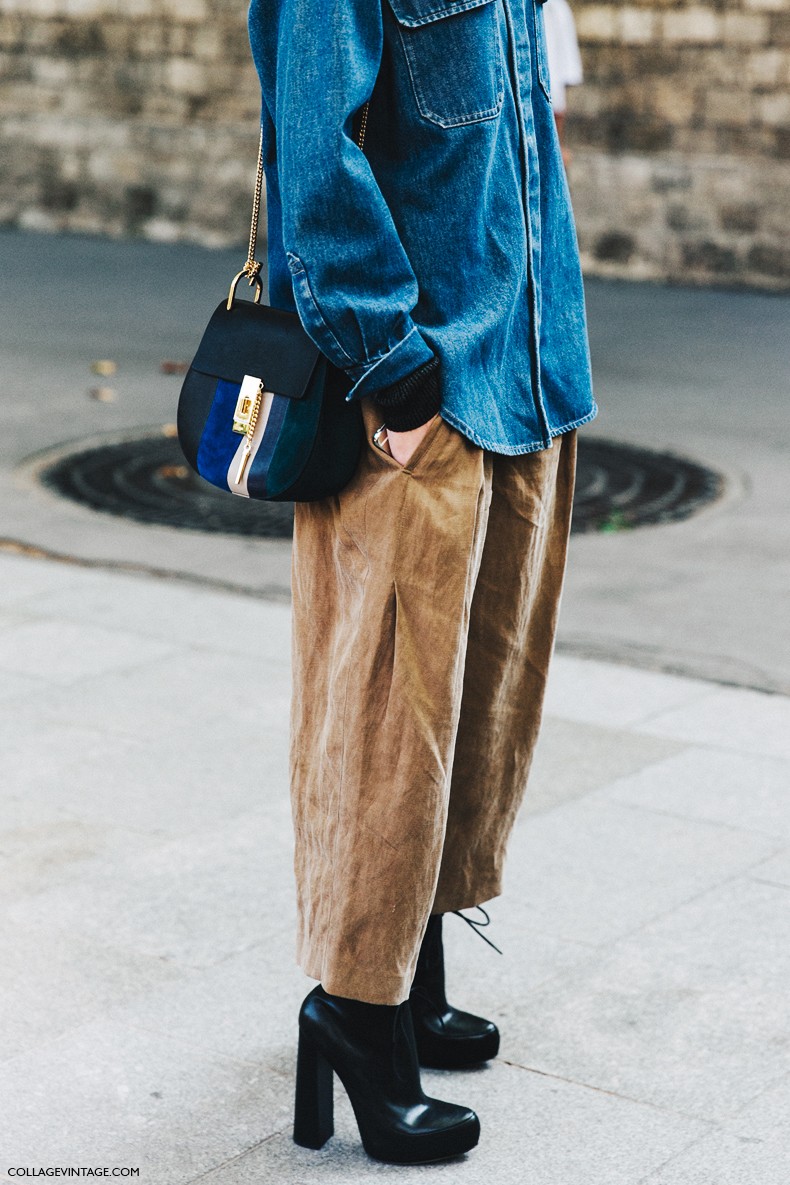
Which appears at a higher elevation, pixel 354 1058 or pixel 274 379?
pixel 274 379

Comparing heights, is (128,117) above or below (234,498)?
above

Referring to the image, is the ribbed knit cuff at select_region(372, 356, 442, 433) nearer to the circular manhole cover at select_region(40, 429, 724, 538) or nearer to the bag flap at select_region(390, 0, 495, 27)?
the bag flap at select_region(390, 0, 495, 27)

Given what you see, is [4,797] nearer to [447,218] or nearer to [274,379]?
[274,379]

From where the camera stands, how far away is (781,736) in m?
4.34

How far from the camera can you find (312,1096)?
2510 millimetres

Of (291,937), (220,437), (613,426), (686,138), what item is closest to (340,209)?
(220,437)

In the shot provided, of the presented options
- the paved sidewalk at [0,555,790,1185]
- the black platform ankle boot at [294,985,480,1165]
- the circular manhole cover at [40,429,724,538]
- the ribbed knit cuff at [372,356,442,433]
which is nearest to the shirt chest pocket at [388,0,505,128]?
the ribbed knit cuff at [372,356,442,433]

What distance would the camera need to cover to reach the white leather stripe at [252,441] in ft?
7.75

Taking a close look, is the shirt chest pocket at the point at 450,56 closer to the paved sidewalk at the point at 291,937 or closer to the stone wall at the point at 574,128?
the paved sidewalk at the point at 291,937

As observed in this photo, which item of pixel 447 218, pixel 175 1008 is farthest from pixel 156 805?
pixel 447 218

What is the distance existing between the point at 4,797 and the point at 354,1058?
160 centimetres

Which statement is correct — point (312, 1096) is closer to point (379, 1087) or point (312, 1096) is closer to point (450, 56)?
point (379, 1087)

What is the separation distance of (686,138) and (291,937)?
36.3 feet

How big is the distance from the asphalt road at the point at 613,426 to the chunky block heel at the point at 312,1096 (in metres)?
2.52
